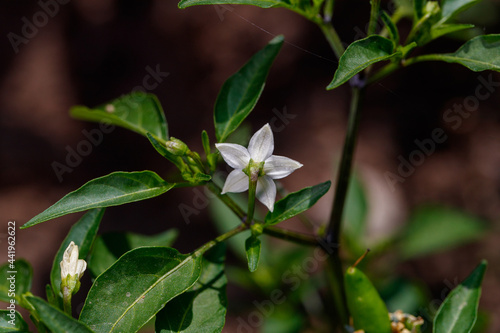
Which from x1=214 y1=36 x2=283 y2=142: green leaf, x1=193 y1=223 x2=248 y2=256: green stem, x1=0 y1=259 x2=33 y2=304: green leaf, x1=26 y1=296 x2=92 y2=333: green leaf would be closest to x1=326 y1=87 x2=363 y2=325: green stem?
x1=214 y1=36 x2=283 y2=142: green leaf

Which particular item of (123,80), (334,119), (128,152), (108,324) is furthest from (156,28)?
(108,324)

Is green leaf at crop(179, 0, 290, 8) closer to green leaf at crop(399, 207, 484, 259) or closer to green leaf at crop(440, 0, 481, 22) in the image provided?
green leaf at crop(440, 0, 481, 22)

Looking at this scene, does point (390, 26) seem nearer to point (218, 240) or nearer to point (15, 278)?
point (218, 240)

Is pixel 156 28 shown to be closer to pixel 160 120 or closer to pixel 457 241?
pixel 160 120

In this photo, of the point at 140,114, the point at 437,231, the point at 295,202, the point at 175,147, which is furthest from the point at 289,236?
the point at 437,231

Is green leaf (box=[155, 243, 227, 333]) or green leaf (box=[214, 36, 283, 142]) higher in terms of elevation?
green leaf (box=[214, 36, 283, 142])

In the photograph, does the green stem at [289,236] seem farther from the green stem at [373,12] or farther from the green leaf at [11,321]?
the green leaf at [11,321]

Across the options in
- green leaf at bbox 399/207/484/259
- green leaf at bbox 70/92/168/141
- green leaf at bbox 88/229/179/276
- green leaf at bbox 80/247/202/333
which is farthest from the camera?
green leaf at bbox 399/207/484/259
